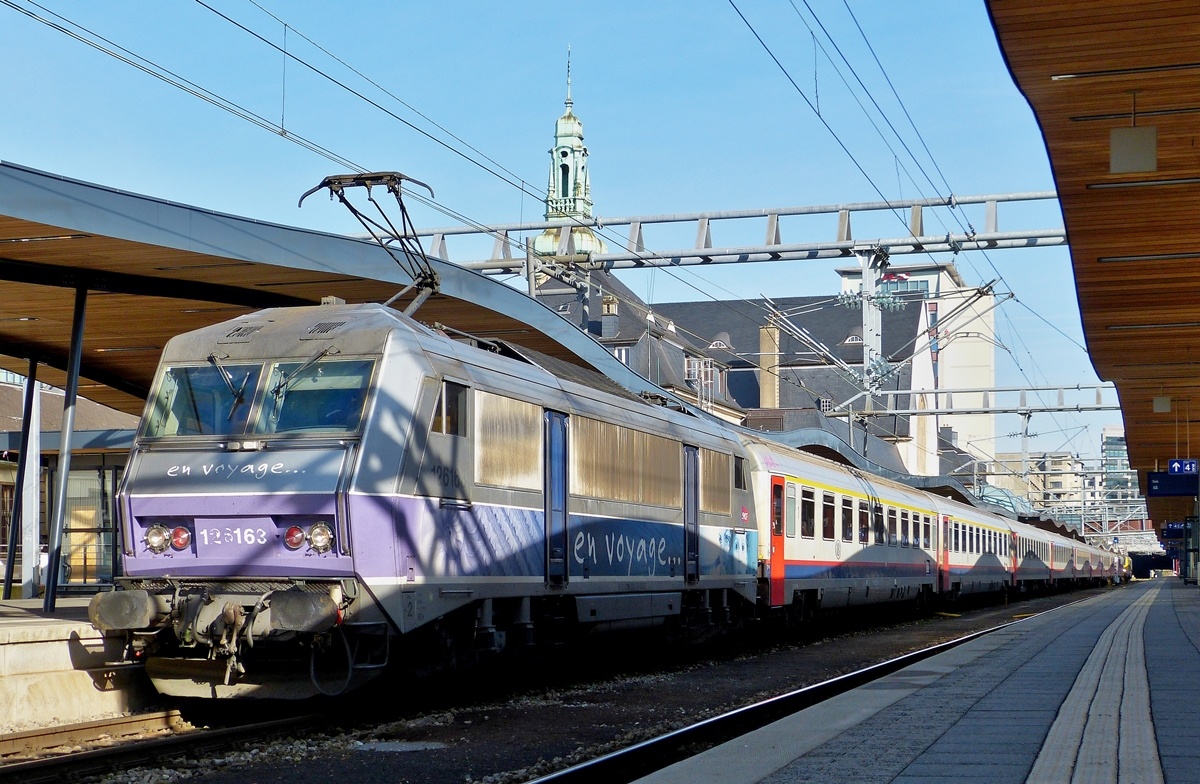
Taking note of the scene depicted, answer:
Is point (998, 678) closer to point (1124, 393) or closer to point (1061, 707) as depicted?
point (1061, 707)

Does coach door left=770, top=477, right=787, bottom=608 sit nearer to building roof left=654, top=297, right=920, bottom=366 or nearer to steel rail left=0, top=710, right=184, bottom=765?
steel rail left=0, top=710, right=184, bottom=765

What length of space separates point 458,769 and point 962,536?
30.3 metres

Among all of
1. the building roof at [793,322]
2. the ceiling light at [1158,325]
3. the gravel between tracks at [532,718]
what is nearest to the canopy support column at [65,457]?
the gravel between tracks at [532,718]

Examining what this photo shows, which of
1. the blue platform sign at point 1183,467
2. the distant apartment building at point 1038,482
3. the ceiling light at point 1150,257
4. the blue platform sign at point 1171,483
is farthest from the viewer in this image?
the distant apartment building at point 1038,482

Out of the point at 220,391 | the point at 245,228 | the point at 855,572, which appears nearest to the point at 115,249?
the point at 245,228

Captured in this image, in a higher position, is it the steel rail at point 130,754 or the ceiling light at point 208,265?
the ceiling light at point 208,265

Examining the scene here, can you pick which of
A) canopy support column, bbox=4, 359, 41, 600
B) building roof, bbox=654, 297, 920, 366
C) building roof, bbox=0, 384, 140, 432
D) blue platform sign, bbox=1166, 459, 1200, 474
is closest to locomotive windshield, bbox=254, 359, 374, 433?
canopy support column, bbox=4, 359, 41, 600

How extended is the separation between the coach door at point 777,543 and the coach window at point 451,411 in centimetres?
A: 979

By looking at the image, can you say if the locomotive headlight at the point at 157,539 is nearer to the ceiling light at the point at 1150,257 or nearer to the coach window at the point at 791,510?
the coach window at the point at 791,510

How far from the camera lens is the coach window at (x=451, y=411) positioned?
11.5 metres

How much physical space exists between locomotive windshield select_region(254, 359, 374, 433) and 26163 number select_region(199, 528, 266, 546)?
88cm

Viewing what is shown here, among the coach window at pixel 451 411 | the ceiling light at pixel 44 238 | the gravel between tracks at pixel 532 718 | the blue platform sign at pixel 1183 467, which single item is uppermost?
the ceiling light at pixel 44 238

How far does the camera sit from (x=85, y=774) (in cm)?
857

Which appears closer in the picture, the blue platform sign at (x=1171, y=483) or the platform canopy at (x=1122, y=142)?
the platform canopy at (x=1122, y=142)
